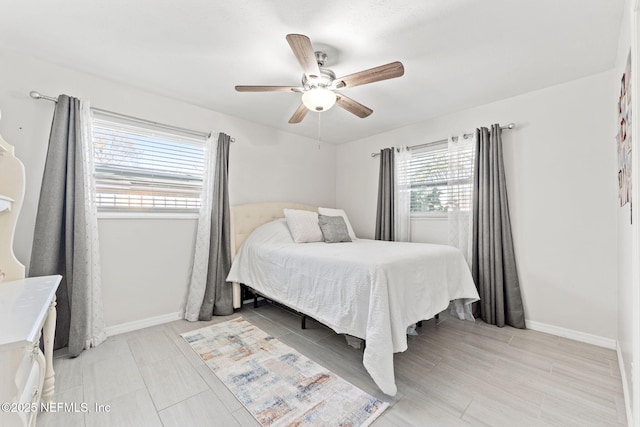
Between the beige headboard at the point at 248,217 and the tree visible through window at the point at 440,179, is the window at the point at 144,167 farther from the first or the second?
the tree visible through window at the point at 440,179

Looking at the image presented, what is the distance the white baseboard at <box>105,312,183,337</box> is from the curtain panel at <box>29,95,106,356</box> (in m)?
0.17

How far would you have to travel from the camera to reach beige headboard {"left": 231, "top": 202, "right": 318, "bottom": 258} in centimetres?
315

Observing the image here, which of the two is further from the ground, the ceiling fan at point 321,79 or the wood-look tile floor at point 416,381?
the ceiling fan at point 321,79

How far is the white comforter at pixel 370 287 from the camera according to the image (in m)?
1.63

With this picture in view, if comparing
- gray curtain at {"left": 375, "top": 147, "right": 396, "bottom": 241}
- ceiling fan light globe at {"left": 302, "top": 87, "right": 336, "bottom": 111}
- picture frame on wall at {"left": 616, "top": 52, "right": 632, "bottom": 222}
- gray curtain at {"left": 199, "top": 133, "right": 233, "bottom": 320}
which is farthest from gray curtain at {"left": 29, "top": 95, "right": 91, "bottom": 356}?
picture frame on wall at {"left": 616, "top": 52, "right": 632, "bottom": 222}

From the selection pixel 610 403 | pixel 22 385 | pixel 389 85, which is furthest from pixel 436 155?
pixel 22 385

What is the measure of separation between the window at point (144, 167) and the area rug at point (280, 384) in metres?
1.38

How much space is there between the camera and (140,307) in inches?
103

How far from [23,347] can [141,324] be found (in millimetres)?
2141

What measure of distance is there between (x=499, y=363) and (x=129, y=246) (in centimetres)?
329

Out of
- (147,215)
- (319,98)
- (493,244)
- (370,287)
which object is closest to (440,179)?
(493,244)

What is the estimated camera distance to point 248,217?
329 cm

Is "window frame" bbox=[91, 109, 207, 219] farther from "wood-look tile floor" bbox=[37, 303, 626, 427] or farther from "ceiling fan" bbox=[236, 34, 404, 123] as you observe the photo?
"ceiling fan" bbox=[236, 34, 404, 123]

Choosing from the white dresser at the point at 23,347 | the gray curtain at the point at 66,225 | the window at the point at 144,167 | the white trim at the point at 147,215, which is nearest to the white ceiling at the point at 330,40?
the window at the point at 144,167
